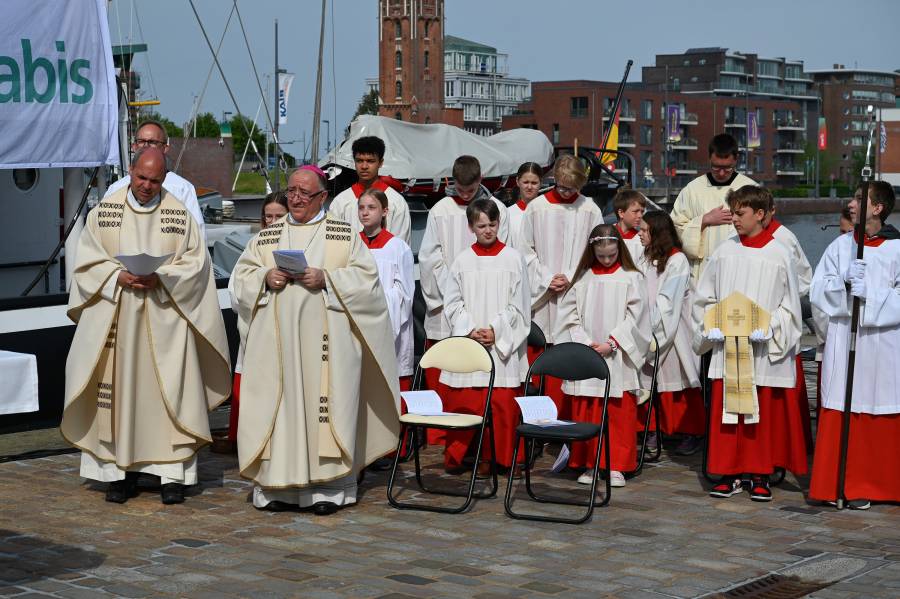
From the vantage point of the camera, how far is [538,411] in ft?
27.0

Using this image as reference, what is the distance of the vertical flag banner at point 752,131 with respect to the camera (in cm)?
12962

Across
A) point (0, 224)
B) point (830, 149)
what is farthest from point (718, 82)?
point (0, 224)

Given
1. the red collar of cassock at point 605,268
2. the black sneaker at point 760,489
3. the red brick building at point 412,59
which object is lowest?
the black sneaker at point 760,489

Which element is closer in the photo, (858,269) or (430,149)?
(858,269)

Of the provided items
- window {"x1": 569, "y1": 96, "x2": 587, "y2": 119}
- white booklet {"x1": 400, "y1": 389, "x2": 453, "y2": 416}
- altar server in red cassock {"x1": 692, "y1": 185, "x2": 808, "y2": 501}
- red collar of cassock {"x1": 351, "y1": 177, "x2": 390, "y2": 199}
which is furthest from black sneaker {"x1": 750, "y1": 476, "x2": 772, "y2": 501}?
window {"x1": 569, "y1": 96, "x2": 587, "y2": 119}

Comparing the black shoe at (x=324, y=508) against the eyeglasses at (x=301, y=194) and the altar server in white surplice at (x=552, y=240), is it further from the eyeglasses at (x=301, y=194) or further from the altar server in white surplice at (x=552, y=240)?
the altar server in white surplice at (x=552, y=240)

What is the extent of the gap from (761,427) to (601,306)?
1303mm

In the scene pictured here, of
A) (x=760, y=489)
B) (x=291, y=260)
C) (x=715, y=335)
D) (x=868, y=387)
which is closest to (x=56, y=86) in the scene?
(x=291, y=260)

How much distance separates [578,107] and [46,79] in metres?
106

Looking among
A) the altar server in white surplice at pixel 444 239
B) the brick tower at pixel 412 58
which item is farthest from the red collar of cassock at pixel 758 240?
the brick tower at pixel 412 58

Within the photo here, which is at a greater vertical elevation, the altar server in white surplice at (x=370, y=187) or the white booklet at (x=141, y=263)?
the altar server in white surplice at (x=370, y=187)

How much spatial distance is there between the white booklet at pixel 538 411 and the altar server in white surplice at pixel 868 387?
1584mm

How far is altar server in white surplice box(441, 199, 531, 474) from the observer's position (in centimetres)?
902

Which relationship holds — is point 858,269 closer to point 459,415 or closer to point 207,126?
point 459,415
